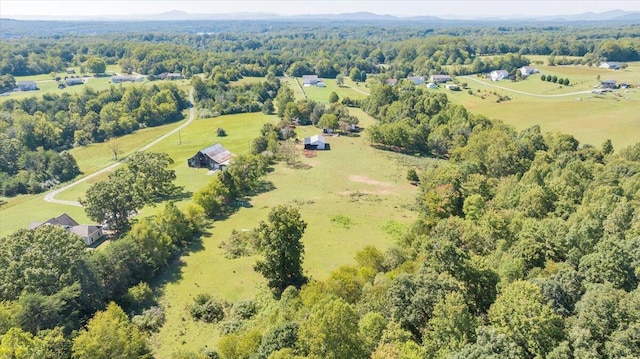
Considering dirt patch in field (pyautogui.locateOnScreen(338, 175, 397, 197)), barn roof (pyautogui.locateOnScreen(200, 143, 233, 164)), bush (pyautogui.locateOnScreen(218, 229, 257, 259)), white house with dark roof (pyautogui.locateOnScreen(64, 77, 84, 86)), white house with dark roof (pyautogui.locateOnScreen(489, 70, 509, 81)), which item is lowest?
bush (pyautogui.locateOnScreen(218, 229, 257, 259))

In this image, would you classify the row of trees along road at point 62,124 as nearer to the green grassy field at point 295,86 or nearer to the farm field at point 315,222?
the green grassy field at point 295,86

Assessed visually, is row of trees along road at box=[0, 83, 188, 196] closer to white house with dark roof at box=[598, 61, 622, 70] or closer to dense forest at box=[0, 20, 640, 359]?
dense forest at box=[0, 20, 640, 359]

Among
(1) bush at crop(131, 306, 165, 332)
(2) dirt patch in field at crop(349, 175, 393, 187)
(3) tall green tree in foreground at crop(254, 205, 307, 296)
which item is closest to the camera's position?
(1) bush at crop(131, 306, 165, 332)

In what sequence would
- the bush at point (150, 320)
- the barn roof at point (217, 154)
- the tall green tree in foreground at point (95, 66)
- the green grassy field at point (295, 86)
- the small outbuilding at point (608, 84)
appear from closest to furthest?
the bush at point (150, 320) → the barn roof at point (217, 154) → the small outbuilding at point (608, 84) → the green grassy field at point (295, 86) → the tall green tree in foreground at point (95, 66)

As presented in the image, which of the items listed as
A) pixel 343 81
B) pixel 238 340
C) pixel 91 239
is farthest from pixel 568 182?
pixel 343 81

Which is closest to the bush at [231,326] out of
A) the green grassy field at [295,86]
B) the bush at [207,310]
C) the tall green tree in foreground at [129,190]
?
the bush at [207,310]

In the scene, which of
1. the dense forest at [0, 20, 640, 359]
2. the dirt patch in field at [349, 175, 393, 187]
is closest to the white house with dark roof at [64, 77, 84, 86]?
the dense forest at [0, 20, 640, 359]
